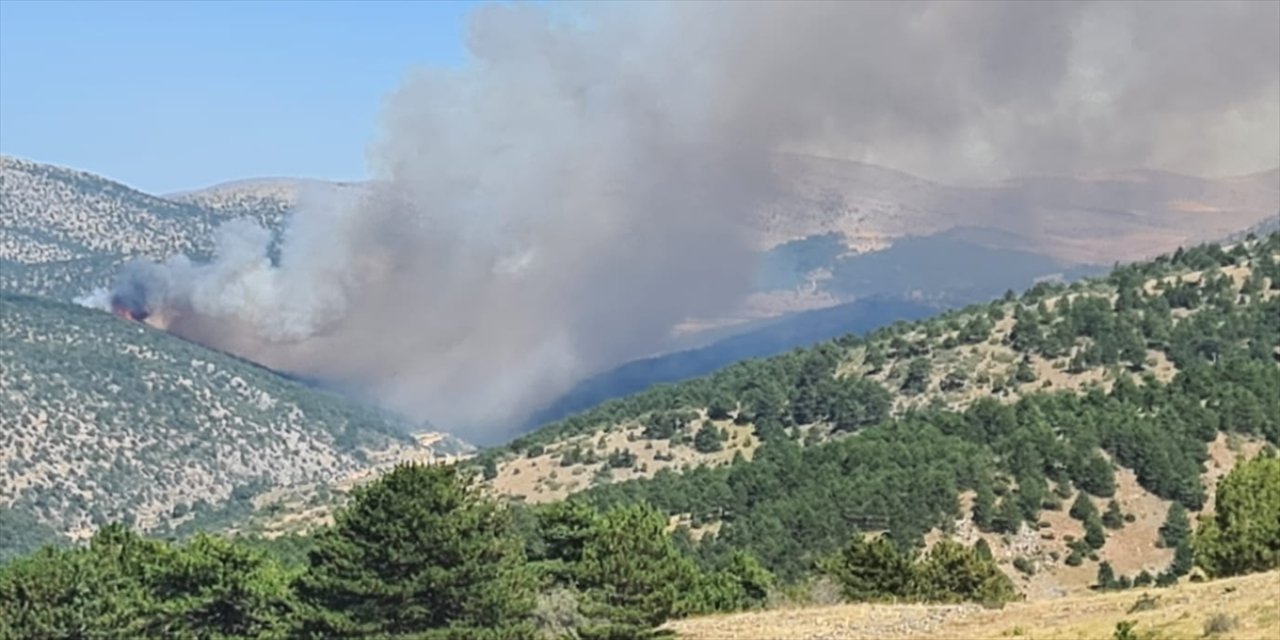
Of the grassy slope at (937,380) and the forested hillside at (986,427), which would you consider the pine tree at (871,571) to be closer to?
the forested hillside at (986,427)

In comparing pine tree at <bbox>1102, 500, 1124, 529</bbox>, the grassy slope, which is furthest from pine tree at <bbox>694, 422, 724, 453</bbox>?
pine tree at <bbox>1102, 500, 1124, 529</bbox>

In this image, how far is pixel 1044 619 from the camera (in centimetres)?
4931

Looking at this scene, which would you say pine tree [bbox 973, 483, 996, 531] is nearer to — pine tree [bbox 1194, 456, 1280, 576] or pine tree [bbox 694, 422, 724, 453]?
pine tree [bbox 1194, 456, 1280, 576]

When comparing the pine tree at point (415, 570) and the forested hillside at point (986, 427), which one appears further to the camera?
the forested hillside at point (986, 427)

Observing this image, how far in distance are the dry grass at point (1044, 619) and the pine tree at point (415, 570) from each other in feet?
21.3

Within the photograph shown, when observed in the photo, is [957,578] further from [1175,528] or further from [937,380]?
[937,380]

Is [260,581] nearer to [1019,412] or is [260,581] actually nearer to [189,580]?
[189,580]

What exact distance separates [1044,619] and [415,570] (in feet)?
67.8

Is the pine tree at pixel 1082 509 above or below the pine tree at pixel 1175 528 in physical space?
above

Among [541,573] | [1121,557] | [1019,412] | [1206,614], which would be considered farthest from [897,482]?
[1206,614]

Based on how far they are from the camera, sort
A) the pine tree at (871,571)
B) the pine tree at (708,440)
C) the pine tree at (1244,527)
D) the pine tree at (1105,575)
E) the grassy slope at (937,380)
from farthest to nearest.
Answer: the pine tree at (708,440) → the grassy slope at (937,380) → the pine tree at (1105,575) → the pine tree at (871,571) → the pine tree at (1244,527)

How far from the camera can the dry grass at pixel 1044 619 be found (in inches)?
1660

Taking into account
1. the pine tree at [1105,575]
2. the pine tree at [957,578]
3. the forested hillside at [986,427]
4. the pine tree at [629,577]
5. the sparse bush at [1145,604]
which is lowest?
the pine tree at [1105,575]

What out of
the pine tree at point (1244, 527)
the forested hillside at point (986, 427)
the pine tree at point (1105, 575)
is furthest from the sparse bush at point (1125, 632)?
the forested hillside at point (986, 427)
